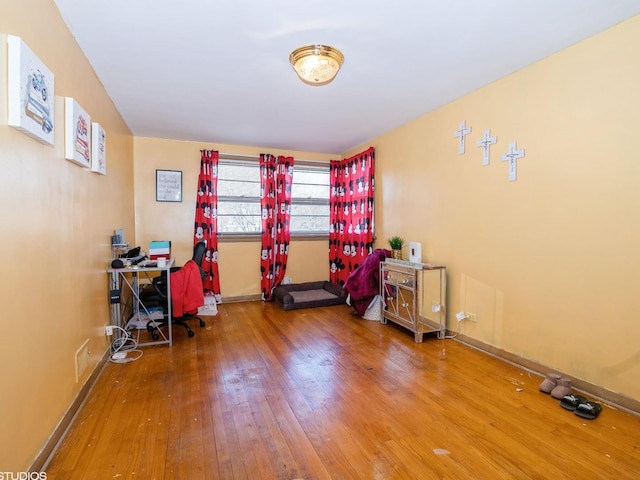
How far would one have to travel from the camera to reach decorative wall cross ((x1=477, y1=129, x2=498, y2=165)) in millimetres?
2872

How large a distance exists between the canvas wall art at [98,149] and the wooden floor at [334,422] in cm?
167

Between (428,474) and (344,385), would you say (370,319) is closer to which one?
(344,385)

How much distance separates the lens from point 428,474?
59.7 inches

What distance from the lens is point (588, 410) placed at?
196 cm

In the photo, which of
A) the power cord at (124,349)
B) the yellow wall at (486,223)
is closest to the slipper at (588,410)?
the yellow wall at (486,223)

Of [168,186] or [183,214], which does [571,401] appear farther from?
[168,186]

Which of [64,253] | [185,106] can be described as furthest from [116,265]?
[185,106]

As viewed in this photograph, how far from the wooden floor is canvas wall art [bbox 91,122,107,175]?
1.67 m

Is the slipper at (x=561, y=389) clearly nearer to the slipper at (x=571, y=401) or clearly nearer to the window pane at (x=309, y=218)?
the slipper at (x=571, y=401)

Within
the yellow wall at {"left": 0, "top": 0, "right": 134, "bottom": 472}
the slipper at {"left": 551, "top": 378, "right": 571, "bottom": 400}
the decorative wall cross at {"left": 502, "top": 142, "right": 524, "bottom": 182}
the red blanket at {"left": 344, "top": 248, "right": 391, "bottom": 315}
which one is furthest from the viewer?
the red blanket at {"left": 344, "top": 248, "right": 391, "bottom": 315}

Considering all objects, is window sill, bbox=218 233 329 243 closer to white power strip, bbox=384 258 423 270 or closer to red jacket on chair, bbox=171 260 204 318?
red jacket on chair, bbox=171 260 204 318

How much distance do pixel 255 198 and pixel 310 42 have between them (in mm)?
3123

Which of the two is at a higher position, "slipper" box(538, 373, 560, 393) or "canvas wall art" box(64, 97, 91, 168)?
"canvas wall art" box(64, 97, 91, 168)

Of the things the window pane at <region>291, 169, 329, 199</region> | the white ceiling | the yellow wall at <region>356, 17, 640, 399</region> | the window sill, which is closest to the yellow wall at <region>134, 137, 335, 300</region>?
the window sill
